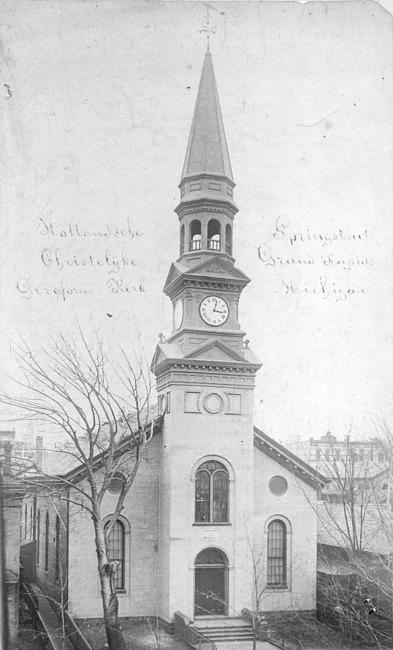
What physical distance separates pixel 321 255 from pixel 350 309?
1803 mm

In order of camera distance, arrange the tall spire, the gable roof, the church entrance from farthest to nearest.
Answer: the gable roof → the church entrance → the tall spire

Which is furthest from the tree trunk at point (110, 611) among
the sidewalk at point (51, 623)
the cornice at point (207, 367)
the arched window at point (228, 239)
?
the arched window at point (228, 239)

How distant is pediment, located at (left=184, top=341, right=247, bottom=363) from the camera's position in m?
27.4

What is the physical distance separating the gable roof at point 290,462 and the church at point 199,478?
1.32 m

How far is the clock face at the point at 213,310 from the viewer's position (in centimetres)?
2792

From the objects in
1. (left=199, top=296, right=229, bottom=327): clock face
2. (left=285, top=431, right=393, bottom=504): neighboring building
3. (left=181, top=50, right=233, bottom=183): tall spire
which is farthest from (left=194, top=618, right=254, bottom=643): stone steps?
(left=181, top=50, right=233, bottom=183): tall spire

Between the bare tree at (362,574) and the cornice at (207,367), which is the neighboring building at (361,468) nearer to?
the bare tree at (362,574)

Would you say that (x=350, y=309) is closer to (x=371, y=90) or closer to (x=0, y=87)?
(x=371, y=90)

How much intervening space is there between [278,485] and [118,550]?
6929 millimetres

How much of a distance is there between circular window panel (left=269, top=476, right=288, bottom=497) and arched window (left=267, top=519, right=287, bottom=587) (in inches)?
43.9

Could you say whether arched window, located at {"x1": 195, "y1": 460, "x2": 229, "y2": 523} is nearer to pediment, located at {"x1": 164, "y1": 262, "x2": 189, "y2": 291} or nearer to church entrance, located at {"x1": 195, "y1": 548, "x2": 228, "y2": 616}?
church entrance, located at {"x1": 195, "y1": 548, "x2": 228, "y2": 616}

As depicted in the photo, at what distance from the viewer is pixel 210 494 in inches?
1084

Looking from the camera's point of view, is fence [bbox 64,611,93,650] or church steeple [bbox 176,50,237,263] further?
church steeple [bbox 176,50,237,263]

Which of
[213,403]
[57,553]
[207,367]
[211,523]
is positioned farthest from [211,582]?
[207,367]
